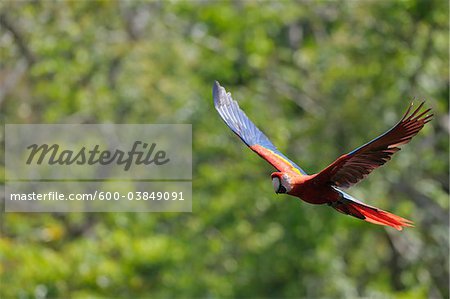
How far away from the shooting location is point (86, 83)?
1199 cm

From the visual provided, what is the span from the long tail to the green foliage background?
5.25 m

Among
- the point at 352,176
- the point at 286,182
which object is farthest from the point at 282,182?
the point at 352,176

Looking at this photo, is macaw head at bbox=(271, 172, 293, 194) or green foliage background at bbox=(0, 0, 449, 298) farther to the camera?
green foliage background at bbox=(0, 0, 449, 298)

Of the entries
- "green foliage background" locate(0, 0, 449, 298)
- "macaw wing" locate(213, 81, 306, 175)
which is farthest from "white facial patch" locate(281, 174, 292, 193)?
"green foliage background" locate(0, 0, 449, 298)

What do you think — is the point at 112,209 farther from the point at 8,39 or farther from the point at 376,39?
the point at 376,39

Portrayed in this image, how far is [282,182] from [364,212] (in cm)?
31

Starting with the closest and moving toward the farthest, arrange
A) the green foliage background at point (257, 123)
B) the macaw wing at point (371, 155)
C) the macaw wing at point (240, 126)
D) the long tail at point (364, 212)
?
the macaw wing at point (371, 155), the long tail at point (364, 212), the macaw wing at point (240, 126), the green foliage background at point (257, 123)

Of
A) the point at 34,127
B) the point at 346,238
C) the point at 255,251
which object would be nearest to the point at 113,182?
the point at 34,127

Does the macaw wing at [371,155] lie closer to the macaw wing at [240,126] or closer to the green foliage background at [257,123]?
the macaw wing at [240,126]

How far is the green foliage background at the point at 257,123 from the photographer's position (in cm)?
922

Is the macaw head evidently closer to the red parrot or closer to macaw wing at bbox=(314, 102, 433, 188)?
the red parrot

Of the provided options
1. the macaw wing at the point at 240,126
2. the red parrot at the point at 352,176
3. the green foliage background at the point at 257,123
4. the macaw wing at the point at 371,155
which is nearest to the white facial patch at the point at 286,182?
the red parrot at the point at 352,176

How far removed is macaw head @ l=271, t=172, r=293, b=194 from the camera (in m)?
3.49

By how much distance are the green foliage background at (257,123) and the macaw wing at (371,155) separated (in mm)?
5414
